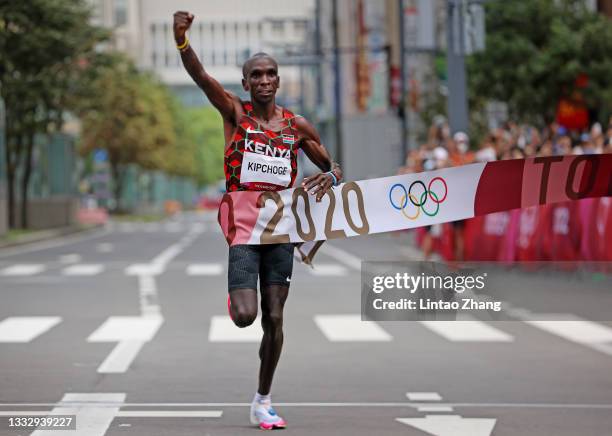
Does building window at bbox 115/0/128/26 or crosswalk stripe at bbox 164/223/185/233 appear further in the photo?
building window at bbox 115/0/128/26

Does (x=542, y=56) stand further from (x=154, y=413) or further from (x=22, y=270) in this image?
(x=154, y=413)

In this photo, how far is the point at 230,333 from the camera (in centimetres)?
1473

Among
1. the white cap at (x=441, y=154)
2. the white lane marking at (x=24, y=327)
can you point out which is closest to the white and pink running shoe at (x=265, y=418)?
the white lane marking at (x=24, y=327)

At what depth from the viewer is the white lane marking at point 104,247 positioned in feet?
122

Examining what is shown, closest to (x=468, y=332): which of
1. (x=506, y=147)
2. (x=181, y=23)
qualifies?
(x=181, y=23)

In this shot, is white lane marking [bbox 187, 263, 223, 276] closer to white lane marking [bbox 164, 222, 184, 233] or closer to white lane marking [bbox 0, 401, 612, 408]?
white lane marking [bbox 0, 401, 612, 408]

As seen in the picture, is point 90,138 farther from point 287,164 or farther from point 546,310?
point 287,164

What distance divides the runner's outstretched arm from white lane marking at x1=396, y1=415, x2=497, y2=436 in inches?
77.7

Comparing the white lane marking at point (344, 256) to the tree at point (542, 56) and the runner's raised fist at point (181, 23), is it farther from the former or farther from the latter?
the runner's raised fist at point (181, 23)

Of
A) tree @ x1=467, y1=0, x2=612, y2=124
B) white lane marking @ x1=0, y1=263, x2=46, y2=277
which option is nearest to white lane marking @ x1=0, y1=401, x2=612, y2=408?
white lane marking @ x1=0, y1=263, x2=46, y2=277

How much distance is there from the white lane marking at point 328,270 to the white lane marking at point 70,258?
581 centimetres

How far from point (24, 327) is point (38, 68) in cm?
3040

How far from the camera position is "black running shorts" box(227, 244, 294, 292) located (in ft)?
27.7

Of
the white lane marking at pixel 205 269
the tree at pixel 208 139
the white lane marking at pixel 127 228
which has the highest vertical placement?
the white lane marking at pixel 205 269
